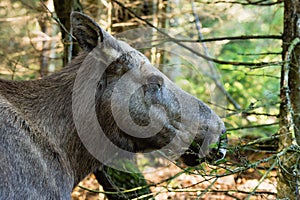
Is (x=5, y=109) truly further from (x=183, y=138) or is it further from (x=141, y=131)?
(x=183, y=138)

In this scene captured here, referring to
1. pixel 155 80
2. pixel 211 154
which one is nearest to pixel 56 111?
pixel 155 80

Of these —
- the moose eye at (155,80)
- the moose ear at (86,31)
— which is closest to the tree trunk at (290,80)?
the moose eye at (155,80)

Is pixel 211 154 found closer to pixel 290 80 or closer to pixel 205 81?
pixel 290 80

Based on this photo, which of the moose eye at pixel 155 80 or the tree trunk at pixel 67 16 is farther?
the tree trunk at pixel 67 16

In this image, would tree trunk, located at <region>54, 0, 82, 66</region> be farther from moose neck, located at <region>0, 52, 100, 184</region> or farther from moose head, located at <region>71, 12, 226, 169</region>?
moose head, located at <region>71, 12, 226, 169</region>

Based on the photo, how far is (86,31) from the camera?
4031 millimetres

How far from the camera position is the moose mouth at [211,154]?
402cm

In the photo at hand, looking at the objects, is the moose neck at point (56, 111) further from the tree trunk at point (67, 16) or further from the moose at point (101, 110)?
the tree trunk at point (67, 16)

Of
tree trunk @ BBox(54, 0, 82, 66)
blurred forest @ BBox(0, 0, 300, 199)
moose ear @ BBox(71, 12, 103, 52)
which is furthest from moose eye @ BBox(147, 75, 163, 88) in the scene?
tree trunk @ BBox(54, 0, 82, 66)

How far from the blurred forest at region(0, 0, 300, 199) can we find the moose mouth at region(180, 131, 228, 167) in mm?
100

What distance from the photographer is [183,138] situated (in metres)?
4.36

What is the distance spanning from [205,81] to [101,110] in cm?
550

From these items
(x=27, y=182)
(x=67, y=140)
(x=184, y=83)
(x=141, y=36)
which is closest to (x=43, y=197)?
(x=27, y=182)

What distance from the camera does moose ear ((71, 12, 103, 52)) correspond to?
13.0 feet
